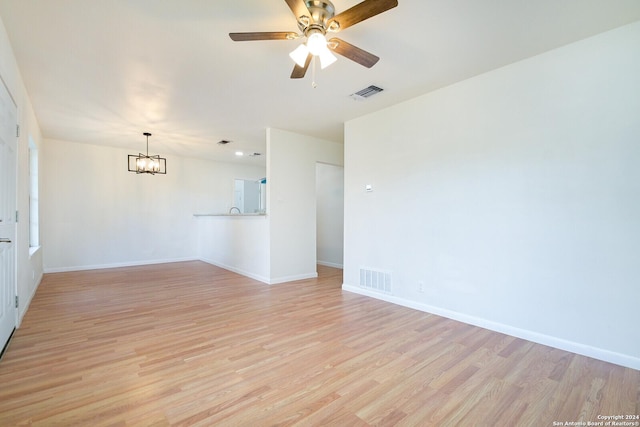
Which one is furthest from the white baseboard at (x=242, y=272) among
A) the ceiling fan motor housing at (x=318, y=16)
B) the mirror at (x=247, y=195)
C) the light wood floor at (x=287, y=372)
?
the ceiling fan motor housing at (x=318, y=16)

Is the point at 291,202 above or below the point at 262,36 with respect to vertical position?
below

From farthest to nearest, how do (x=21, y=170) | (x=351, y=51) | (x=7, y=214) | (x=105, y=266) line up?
(x=105, y=266), (x=21, y=170), (x=7, y=214), (x=351, y=51)

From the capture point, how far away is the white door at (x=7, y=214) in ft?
7.51

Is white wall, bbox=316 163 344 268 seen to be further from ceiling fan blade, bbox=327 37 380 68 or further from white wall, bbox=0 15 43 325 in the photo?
white wall, bbox=0 15 43 325

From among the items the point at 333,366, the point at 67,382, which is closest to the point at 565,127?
the point at 333,366

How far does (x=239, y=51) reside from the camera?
252 cm

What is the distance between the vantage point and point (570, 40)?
238 cm

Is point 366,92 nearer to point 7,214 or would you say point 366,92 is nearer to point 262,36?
point 262,36

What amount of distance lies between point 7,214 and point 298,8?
2828mm

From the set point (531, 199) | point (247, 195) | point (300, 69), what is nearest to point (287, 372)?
point (300, 69)

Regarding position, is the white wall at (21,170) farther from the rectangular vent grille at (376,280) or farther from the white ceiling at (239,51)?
the rectangular vent grille at (376,280)

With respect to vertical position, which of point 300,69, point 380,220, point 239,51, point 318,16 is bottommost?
point 380,220

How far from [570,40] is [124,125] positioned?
5.45 m

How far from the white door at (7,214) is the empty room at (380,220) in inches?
1.7
